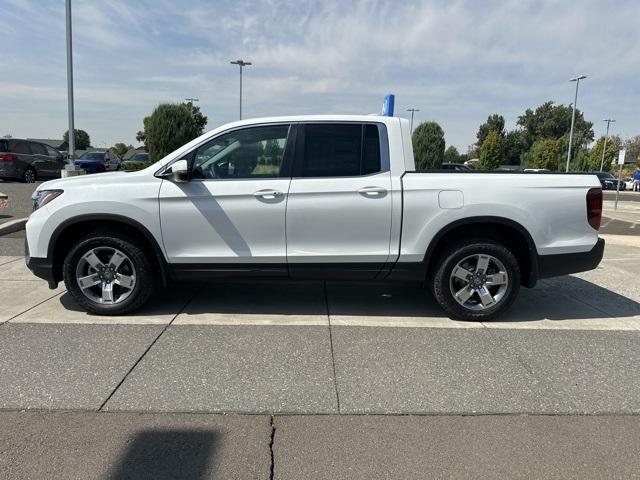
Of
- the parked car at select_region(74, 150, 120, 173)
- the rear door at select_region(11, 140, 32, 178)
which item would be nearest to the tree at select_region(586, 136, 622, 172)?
the parked car at select_region(74, 150, 120, 173)

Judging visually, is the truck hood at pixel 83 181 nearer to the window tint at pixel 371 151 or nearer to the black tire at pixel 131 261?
the black tire at pixel 131 261

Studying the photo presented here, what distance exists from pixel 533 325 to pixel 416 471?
A: 274 cm

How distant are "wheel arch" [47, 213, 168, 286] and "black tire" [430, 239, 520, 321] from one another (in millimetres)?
2608

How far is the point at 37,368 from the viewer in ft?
12.2

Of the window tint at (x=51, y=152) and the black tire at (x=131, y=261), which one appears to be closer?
the black tire at (x=131, y=261)

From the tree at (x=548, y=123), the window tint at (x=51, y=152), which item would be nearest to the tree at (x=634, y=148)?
the tree at (x=548, y=123)

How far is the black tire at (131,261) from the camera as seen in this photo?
15.3 ft

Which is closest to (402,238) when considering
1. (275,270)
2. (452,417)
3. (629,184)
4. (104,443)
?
(275,270)

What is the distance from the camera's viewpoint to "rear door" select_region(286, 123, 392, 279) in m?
4.56

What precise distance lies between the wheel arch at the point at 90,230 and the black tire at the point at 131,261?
0.07m

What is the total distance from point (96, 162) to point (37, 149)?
25.5 feet

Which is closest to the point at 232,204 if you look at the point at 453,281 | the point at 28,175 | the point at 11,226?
the point at 453,281

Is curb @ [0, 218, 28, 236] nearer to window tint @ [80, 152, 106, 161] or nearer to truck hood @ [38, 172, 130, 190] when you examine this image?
truck hood @ [38, 172, 130, 190]

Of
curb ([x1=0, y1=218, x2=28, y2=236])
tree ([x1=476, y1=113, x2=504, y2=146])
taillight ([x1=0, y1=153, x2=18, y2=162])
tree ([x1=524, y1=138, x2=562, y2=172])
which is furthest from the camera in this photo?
tree ([x1=476, y1=113, x2=504, y2=146])
